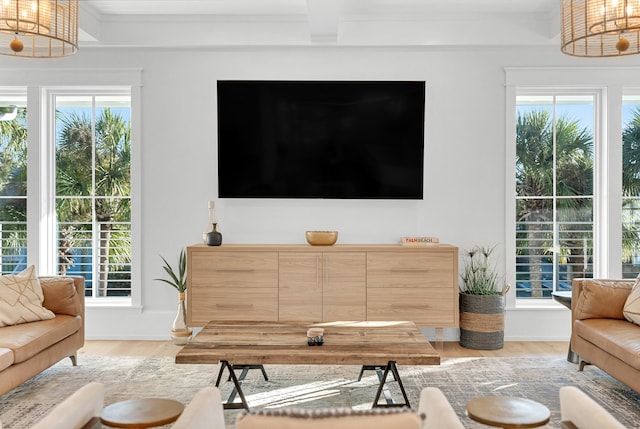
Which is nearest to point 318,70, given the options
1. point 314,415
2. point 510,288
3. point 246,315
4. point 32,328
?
point 246,315

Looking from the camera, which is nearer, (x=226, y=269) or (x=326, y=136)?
(x=226, y=269)

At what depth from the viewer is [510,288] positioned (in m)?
5.18

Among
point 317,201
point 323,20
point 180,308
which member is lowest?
point 180,308

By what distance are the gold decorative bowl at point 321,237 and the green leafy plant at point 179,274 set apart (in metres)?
1.16

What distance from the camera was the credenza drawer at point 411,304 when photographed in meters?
4.72

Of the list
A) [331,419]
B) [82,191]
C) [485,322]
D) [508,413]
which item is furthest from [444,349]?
[331,419]

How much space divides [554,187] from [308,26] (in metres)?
2.70

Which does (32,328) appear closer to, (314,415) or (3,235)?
(3,235)

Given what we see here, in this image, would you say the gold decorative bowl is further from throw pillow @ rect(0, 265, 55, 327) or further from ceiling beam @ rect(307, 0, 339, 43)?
throw pillow @ rect(0, 265, 55, 327)

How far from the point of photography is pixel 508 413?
2.17 metres

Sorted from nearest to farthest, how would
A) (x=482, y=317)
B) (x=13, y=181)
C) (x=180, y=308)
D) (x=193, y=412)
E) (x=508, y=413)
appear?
(x=193, y=412), (x=508, y=413), (x=482, y=317), (x=180, y=308), (x=13, y=181)

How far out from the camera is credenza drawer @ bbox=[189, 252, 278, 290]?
15.6 ft

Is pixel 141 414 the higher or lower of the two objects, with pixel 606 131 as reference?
lower

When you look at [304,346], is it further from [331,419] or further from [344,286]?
[331,419]
